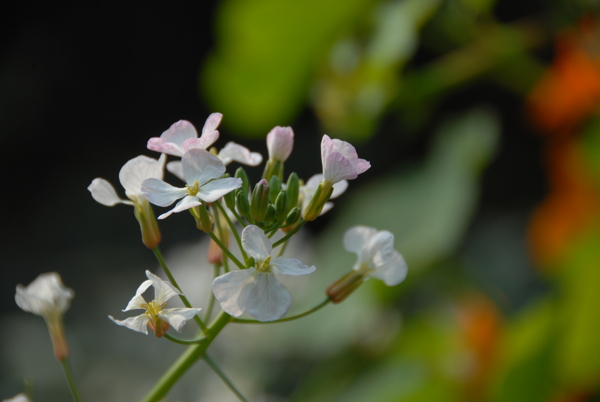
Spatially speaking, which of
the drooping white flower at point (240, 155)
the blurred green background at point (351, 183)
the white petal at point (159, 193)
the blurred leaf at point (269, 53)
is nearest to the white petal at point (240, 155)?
the drooping white flower at point (240, 155)

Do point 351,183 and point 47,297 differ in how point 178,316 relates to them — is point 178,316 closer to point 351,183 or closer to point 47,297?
point 47,297

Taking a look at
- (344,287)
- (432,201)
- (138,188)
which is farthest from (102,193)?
(432,201)

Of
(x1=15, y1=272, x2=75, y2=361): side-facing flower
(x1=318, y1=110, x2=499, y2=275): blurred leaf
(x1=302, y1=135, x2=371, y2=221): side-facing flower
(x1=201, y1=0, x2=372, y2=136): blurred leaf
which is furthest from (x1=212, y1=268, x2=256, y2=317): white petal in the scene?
(x1=201, y1=0, x2=372, y2=136): blurred leaf

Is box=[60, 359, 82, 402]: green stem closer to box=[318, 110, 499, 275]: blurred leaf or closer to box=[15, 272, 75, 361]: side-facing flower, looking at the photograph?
box=[15, 272, 75, 361]: side-facing flower

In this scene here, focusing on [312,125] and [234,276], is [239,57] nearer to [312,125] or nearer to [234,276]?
[312,125]

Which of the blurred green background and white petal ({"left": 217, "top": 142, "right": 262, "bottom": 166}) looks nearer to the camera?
white petal ({"left": 217, "top": 142, "right": 262, "bottom": 166})

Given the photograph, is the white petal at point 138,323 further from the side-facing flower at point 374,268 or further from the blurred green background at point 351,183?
the blurred green background at point 351,183
